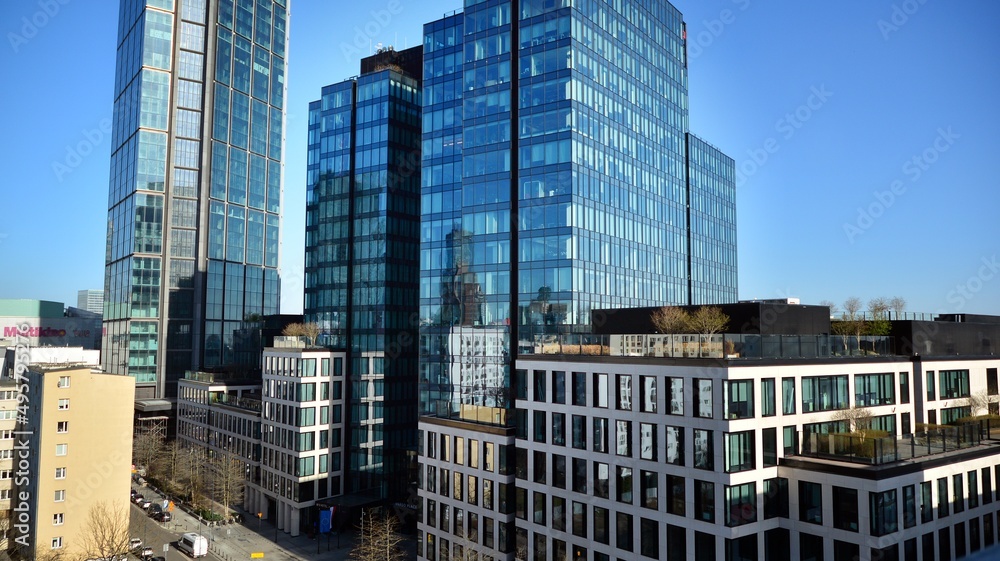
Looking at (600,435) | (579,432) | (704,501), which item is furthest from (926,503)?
(579,432)

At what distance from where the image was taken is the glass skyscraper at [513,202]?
63097 mm

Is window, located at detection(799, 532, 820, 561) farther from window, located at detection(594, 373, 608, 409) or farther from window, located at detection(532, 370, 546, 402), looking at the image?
window, located at detection(532, 370, 546, 402)

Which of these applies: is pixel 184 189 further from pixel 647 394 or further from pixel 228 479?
pixel 647 394

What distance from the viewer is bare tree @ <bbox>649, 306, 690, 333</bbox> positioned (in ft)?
158

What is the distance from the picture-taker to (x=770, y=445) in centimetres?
3872

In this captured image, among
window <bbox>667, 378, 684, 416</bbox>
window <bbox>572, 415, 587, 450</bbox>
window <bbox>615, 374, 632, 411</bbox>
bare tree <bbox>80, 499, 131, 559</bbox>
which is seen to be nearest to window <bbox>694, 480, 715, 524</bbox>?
window <bbox>667, 378, 684, 416</bbox>

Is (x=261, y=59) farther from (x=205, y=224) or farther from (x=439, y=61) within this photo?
(x=439, y=61)

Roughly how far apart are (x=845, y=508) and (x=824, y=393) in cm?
856

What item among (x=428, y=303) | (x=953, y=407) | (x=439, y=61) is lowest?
(x=953, y=407)

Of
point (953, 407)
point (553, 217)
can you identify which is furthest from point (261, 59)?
point (953, 407)

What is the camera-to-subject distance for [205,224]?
447ft

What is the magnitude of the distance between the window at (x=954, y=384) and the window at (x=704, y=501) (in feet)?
79.6

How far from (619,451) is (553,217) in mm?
27733

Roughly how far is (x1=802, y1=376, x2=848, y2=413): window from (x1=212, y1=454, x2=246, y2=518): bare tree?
233 feet
